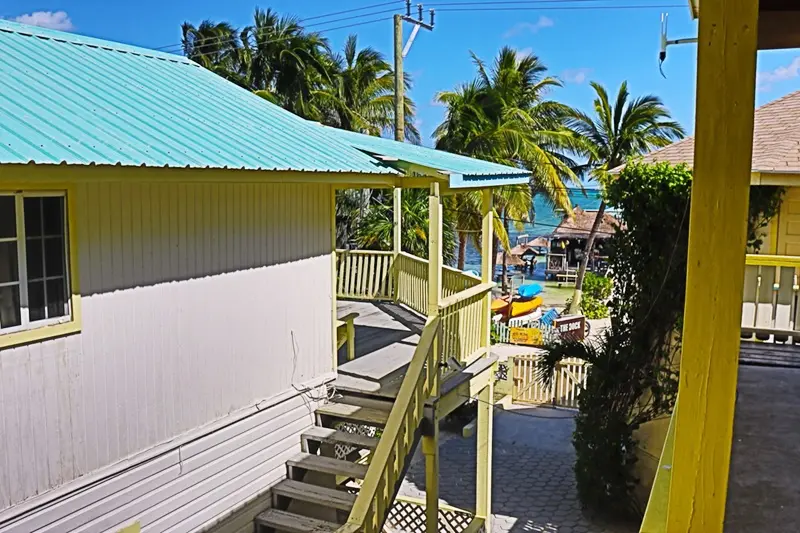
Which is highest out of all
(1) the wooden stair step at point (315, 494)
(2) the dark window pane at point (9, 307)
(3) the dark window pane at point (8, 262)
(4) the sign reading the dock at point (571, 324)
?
(3) the dark window pane at point (8, 262)

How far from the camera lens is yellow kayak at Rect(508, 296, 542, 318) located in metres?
30.3

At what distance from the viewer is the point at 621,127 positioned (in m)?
Result: 26.6

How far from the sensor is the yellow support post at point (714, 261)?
1536 mm

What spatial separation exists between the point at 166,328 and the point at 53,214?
4.40 ft

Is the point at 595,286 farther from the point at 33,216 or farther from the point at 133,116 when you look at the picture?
the point at 33,216

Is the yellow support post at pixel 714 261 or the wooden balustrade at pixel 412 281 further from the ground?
the yellow support post at pixel 714 261

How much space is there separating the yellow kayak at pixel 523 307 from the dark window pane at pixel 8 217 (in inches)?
1032

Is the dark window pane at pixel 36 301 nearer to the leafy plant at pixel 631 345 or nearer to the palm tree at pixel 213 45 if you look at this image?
the leafy plant at pixel 631 345

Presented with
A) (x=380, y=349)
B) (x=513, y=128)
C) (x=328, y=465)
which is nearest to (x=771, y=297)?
(x=380, y=349)

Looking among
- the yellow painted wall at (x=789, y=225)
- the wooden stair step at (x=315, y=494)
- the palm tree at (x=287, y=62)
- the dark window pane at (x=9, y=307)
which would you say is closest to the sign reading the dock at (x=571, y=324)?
the palm tree at (x=287, y=62)

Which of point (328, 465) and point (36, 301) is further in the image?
point (328, 465)

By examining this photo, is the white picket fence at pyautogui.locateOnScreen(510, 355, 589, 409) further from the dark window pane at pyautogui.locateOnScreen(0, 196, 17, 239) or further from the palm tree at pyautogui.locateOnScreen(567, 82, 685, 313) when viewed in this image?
the dark window pane at pyautogui.locateOnScreen(0, 196, 17, 239)

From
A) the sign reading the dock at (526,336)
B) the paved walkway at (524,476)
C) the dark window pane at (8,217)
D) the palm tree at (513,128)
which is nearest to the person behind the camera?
the dark window pane at (8,217)

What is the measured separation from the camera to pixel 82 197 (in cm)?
481
